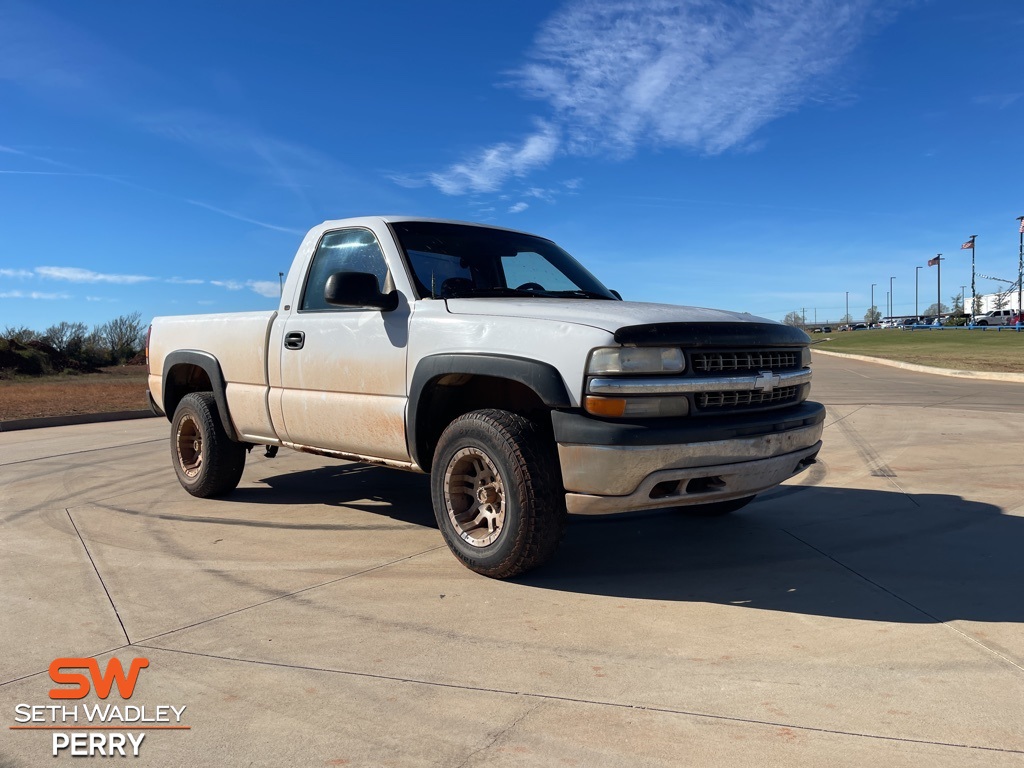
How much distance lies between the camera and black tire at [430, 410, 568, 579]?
145 inches

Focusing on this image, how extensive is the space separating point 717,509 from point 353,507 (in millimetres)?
2699

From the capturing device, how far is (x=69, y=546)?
481 cm

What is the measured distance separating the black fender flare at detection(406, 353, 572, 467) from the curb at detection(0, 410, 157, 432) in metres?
11.2

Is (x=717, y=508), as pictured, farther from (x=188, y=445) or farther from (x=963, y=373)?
(x=963, y=373)

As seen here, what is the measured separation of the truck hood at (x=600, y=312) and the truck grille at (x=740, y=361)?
17 cm

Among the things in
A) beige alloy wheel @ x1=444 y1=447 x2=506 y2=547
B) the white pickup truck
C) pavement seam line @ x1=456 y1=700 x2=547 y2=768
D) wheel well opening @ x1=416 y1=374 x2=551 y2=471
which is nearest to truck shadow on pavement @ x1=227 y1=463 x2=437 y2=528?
the white pickup truck

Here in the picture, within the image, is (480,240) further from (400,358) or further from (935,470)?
(935,470)

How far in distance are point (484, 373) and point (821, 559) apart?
7.17 feet

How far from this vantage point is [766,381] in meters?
4.03

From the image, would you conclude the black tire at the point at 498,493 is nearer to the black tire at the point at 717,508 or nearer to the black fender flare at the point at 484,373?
the black fender flare at the point at 484,373

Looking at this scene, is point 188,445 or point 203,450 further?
point 188,445

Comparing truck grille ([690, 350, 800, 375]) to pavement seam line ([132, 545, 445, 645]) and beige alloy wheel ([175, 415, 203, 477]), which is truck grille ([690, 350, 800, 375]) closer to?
pavement seam line ([132, 545, 445, 645])

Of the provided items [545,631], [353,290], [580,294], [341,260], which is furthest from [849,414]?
[545,631]

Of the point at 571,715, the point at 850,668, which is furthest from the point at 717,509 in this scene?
the point at 571,715
